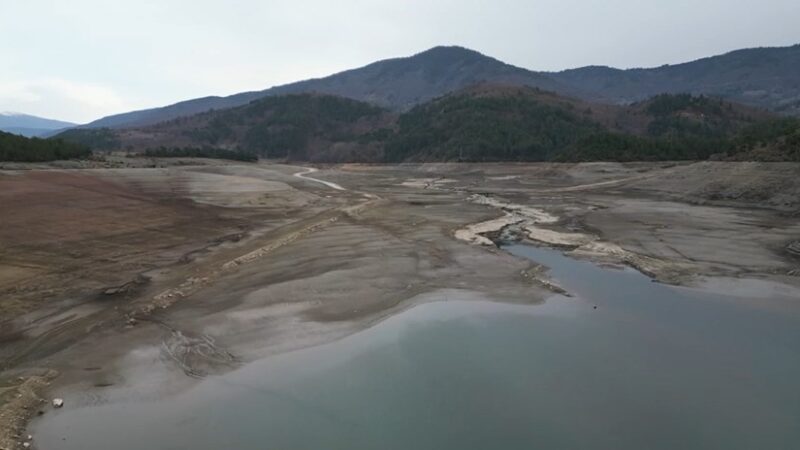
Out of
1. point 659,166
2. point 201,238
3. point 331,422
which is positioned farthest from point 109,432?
point 659,166

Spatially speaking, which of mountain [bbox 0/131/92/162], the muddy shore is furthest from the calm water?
mountain [bbox 0/131/92/162]

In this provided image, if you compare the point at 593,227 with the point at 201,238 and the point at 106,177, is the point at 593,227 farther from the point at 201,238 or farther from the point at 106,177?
the point at 106,177

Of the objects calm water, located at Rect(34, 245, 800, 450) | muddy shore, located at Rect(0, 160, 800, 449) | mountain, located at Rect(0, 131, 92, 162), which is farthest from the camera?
mountain, located at Rect(0, 131, 92, 162)

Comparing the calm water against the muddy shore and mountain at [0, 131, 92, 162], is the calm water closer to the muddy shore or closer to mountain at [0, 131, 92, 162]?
the muddy shore

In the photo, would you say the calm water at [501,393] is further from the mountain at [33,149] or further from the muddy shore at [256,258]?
the mountain at [33,149]

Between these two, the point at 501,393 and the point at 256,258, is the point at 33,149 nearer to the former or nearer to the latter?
the point at 256,258

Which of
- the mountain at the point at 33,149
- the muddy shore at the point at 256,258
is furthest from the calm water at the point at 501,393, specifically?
the mountain at the point at 33,149

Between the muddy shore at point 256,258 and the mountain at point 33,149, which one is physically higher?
the mountain at point 33,149
